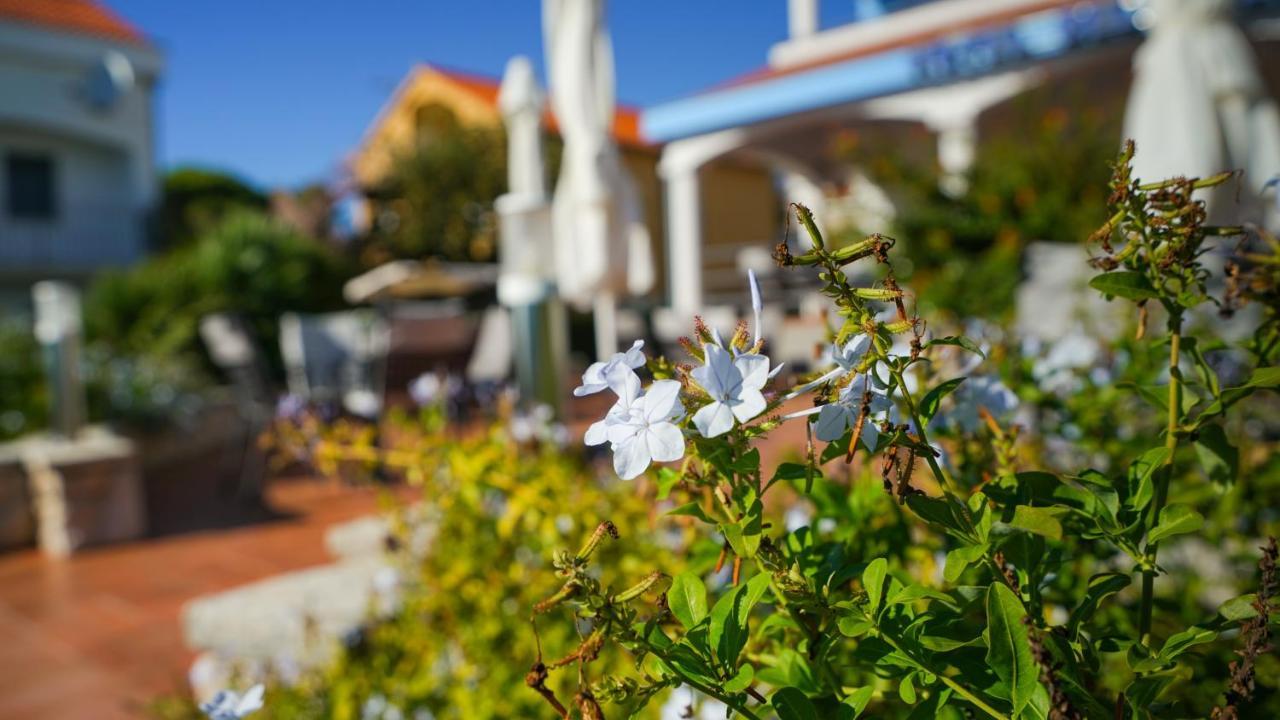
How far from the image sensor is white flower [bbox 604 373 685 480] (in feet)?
1.77

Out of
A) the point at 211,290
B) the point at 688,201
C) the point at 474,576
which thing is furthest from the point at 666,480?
the point at 211,290

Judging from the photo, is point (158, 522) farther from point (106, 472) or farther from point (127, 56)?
point (127, 56)

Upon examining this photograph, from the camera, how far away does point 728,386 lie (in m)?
0.55

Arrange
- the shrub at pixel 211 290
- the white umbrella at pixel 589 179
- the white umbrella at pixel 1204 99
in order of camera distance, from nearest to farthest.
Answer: the white umbrella at pixel 1204 99 < the white umbrella at pixel 589 179 < the shrub at pixel 211 290

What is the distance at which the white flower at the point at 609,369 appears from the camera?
58cm

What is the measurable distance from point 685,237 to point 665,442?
31.3ft

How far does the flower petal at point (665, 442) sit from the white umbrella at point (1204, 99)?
2517 millimetres

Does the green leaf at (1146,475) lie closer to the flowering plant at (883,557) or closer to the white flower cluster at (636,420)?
the flowering plant at (883,557)

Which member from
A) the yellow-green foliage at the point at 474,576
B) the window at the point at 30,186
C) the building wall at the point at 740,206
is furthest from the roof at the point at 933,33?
the window at the point at 30,186

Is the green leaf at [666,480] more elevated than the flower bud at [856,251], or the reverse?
the flower bud at [856,251]

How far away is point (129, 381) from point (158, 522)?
1137mm

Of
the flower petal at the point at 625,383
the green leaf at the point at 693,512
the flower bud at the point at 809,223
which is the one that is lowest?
the green leaf at the point at 693,512

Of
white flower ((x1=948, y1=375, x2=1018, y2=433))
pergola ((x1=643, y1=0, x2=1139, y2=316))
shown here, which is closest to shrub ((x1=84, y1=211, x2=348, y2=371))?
pergola ((x1=643, y1=0, x2=1139, y2=316))

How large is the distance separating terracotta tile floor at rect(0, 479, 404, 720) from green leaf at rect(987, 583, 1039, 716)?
1956 millimetres
